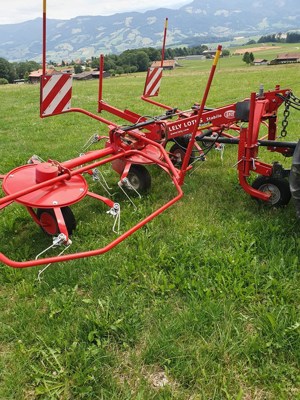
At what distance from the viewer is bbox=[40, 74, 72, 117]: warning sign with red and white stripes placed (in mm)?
4755

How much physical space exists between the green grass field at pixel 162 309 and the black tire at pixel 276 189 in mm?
170

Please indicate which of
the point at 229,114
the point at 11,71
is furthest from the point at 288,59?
the point at 11,71

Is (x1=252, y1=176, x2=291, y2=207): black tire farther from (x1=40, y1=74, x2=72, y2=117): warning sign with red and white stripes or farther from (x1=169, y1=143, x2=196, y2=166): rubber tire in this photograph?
(x1=40, y1=74, x2=72, y2=117): warning sign with red and white stripes

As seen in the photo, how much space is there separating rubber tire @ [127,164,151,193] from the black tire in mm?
1467

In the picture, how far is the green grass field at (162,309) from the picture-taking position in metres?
2.31

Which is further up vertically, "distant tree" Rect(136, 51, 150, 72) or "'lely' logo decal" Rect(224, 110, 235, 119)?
"distant tree" Rect(136, 51, 150, 72)

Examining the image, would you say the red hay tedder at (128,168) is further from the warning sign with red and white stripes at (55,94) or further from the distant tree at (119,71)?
the distant tree at (119,71)

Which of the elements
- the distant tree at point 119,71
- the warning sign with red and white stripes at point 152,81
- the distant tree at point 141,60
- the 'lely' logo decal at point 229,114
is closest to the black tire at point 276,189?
→ the 'lely' logo decal at point 229,114

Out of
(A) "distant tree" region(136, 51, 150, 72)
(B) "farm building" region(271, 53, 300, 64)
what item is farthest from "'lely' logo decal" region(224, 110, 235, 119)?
(A) "distant tree" region(136, 51, 150, 72)

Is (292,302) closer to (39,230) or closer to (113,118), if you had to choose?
(39,230)

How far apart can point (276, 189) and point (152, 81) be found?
3676 mm

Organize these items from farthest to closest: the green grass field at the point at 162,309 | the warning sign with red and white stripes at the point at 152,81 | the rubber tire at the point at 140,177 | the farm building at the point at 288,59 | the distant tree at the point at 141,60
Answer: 1. the distant tree at the point at 141,60
2. the farm building at the point at 288,59
3. the warning sign with red and white stripes at the point at 152,81
4. the rubber tire at the point at 140,177
5. the green grass field at the point at 162,309

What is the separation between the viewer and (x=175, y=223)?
407 cm

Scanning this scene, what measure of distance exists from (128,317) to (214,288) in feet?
2.48
